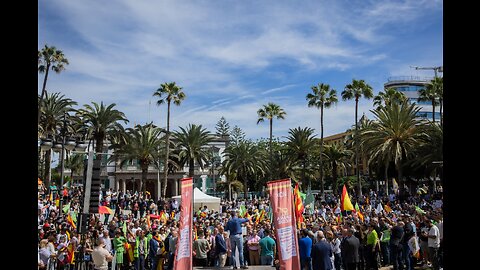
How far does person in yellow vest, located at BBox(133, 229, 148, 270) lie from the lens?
16.2 m

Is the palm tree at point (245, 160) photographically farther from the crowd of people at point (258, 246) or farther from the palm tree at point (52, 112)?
the crowd of people at point (258, 246)

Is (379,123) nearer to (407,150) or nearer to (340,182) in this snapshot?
(407,150)

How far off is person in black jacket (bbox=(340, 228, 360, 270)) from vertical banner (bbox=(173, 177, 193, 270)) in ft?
16.1

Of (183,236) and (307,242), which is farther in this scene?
(307,242)

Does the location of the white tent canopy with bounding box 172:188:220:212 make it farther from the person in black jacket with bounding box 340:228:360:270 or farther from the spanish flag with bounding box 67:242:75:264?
the person in black jacket with bounding box 340:228:360:270

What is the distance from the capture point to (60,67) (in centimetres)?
4509

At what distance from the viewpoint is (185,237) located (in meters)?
10.8

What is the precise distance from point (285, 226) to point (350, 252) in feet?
12.7

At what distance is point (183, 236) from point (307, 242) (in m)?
4.05

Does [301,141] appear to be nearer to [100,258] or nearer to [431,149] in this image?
[431,149]

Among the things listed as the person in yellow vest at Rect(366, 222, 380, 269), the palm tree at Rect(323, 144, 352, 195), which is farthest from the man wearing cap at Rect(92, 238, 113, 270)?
the palm tree at Rect(323, 144, 352, 195)
